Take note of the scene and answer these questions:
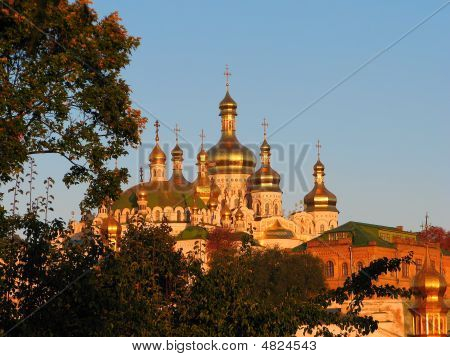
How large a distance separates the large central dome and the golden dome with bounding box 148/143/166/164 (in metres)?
4.78

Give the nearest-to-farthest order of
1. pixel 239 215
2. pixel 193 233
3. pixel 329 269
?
pixel 329 269, pixel 193 233, pixel 239 215

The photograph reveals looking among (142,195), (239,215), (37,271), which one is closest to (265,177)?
(239,215)

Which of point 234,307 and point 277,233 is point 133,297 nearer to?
point 234,307

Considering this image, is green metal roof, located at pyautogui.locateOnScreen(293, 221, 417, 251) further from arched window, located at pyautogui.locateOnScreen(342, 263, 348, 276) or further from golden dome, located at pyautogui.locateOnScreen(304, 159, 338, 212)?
golden dome, located at pyautogui.locateOnScreen(304, 159, 338, 212)

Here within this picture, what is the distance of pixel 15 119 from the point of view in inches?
703

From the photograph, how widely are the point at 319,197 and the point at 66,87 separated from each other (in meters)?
87.1

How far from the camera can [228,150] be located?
353ft

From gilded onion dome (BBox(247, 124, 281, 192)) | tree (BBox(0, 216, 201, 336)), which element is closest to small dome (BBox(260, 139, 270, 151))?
gilded onion dome (BBox(247, 124, 281, 192))

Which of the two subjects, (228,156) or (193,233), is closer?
(193,233)

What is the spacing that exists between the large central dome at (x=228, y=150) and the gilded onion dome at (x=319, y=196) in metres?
6.36

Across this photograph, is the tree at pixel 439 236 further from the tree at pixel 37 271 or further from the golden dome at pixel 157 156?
the tree at pixel 37 271

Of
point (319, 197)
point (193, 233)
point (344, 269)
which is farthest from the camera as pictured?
point (319, 197)

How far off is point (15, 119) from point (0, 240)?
65.7 inches
